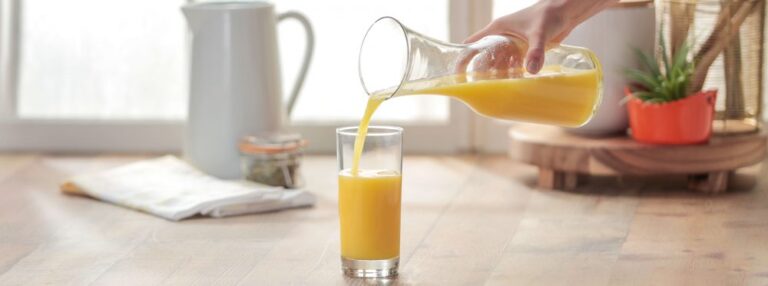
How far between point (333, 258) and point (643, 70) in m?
0.74

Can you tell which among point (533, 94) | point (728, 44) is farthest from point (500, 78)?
point (728, 44)

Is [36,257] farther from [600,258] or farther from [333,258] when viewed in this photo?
[600,258]

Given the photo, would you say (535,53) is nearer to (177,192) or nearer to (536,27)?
(536,27)

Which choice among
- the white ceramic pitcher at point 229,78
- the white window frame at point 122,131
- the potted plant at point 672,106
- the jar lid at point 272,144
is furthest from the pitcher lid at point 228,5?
the potted plant at point 672,106

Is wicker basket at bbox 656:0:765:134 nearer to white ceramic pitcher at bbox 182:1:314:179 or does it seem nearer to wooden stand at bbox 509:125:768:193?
wooden stand at bbox 509:125:768:193

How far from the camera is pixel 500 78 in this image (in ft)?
4.81

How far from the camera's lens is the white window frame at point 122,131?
2471 mm

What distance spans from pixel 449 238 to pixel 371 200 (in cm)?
30

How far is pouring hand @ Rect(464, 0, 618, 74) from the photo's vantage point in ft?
4.82

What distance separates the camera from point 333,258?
164 cm

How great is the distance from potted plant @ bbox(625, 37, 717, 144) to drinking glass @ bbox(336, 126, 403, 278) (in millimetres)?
668

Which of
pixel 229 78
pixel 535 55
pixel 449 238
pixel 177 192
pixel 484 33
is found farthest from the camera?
pixel 229 78

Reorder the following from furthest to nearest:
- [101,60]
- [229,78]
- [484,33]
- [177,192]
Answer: [101,60] → [229,78] → [177,192] → [484,33]

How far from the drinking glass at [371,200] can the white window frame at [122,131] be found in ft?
3.09
